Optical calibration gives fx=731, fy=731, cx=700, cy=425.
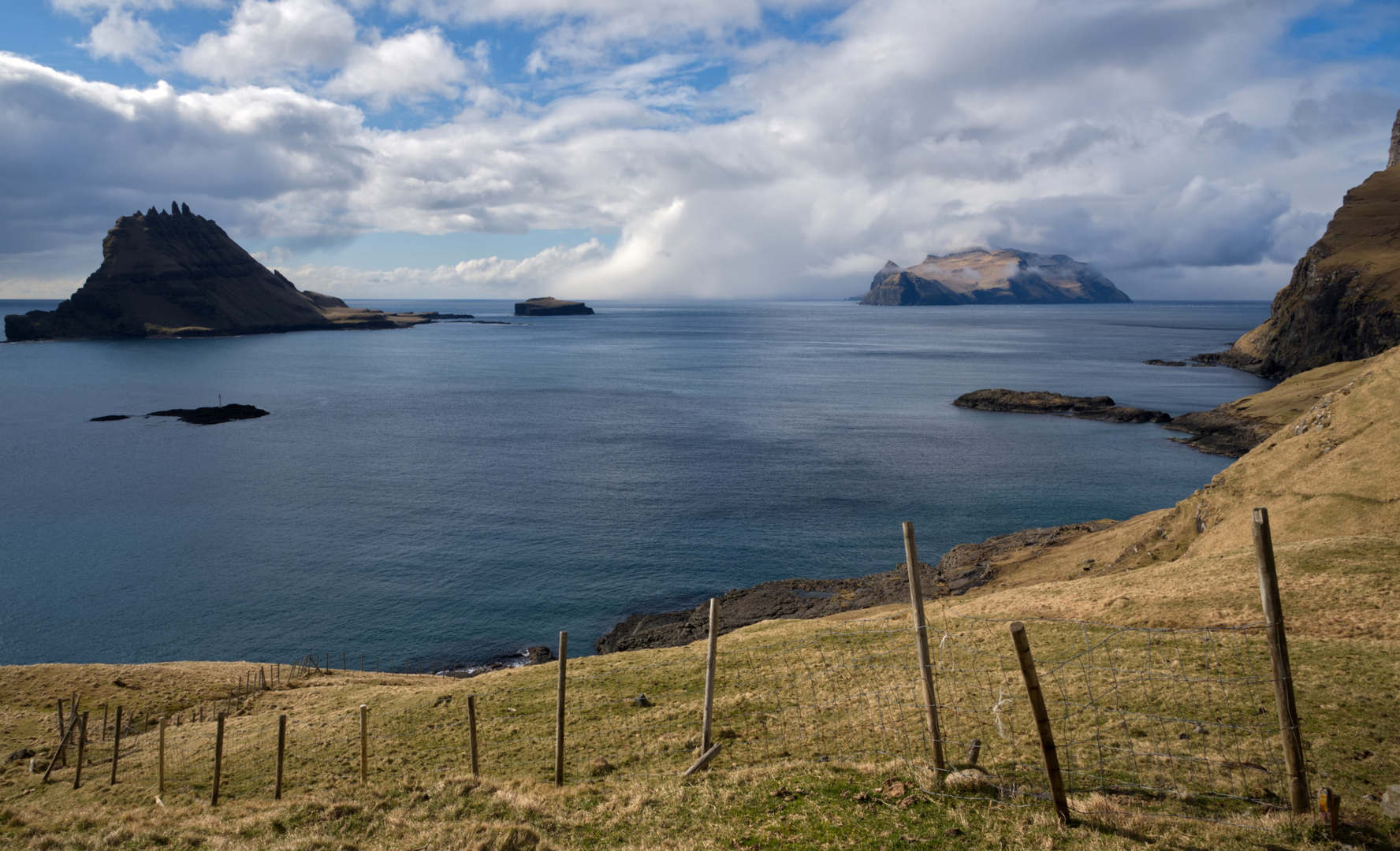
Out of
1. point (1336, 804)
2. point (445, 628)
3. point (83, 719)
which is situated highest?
point (1336, 804)

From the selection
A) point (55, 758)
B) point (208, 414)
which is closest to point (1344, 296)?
point (55, 758)

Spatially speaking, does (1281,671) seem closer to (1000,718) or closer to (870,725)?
(1000,718)

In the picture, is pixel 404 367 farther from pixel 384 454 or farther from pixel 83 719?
pixel 83 719

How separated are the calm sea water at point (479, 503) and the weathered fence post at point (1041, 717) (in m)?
34.9

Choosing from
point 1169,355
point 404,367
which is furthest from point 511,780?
point 1169,355

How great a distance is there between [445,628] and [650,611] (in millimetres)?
12045

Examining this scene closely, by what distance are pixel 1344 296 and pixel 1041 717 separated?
16623 cm

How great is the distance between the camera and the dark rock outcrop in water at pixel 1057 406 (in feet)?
A: 336

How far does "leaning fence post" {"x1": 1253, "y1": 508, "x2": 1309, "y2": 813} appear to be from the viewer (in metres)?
9.05

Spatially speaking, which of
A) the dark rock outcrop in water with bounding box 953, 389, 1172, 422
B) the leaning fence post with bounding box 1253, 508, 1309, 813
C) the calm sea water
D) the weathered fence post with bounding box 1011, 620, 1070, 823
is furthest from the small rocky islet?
the leaning fence post with bounding box 1253, 508, 1309, 813

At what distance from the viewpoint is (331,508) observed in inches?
2537

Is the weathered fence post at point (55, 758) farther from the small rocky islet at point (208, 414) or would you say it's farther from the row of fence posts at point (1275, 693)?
the small rocky islet at point (208, 414)

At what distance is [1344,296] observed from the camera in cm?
13062

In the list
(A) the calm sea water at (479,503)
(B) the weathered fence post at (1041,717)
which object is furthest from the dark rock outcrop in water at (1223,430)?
(B) the weathered fence post at (1041,717)
